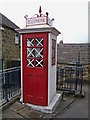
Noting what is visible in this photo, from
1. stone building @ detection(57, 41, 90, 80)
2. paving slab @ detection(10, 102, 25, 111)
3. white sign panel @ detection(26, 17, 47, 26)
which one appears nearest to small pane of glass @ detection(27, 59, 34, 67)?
white sign panel @ detection(26, 17, 47, 26)

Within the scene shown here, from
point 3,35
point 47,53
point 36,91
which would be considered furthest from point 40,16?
point 3,35

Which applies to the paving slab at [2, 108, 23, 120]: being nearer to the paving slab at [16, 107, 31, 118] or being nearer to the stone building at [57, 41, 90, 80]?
the paving slab at [16, 107, 31, 118]

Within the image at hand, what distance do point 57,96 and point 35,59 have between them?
1.59m

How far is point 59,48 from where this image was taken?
11.6m

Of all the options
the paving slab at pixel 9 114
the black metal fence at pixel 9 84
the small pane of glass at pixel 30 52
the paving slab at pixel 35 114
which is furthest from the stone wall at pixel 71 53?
the paving slab at pixel 9 114

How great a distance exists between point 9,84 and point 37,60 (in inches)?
50.8

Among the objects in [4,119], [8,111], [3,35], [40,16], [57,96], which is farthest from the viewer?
[3,35]

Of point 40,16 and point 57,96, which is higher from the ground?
point 40,16

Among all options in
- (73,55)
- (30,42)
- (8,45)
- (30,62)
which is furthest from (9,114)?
(8,45)

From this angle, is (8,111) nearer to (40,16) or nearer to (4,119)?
(4,119)

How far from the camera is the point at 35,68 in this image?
4.76 m

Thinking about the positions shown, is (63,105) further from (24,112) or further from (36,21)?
(36,21)

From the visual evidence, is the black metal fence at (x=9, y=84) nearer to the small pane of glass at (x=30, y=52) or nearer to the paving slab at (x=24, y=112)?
the paving slab at (x=24, y=112)

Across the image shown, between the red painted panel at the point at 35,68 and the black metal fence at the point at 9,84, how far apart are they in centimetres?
56
